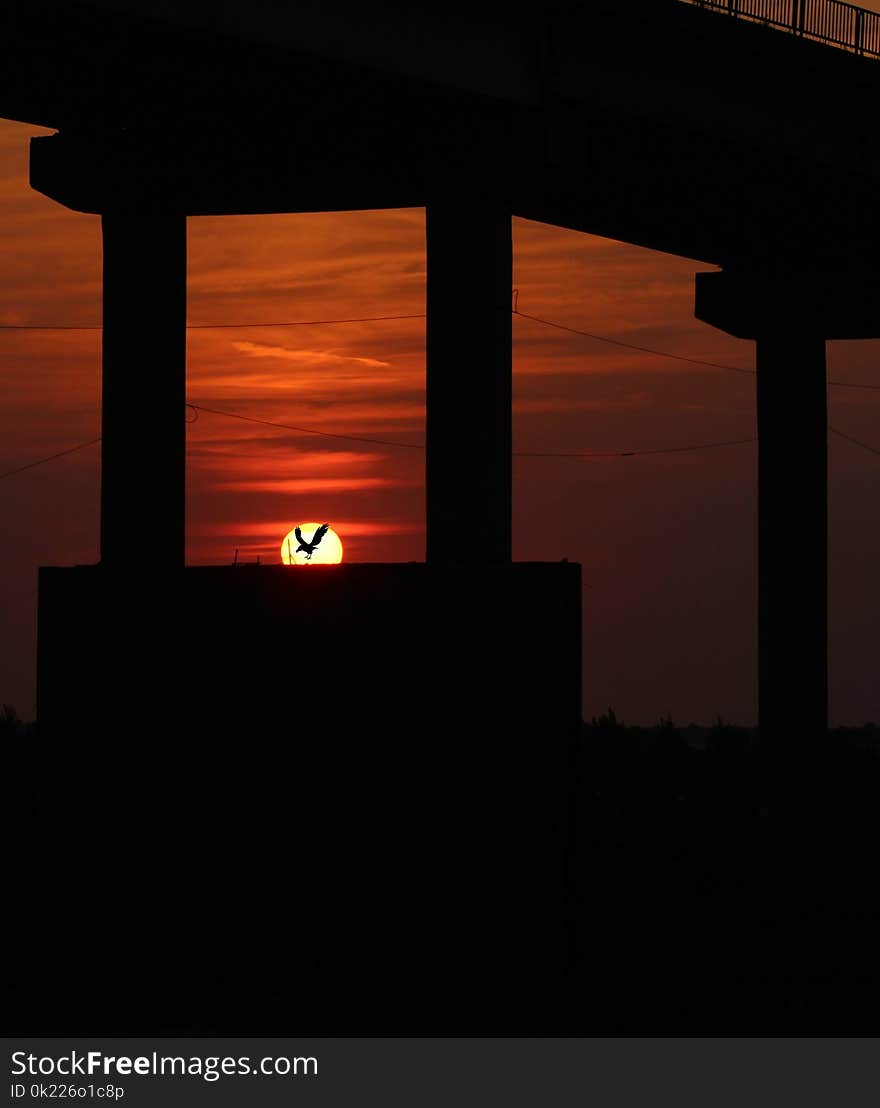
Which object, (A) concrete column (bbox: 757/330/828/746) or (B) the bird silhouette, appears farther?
(A) concrete column (bbox: 757/330/828/746)

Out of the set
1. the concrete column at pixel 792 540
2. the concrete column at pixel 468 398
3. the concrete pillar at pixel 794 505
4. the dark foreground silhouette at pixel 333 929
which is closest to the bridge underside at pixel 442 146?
the concrete column at pixel 468 398

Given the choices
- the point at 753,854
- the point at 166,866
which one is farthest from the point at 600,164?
the point at 753,854

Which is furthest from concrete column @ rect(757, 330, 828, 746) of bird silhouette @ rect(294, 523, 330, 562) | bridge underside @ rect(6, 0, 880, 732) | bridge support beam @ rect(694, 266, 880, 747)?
bird silhouette @ rect(294, 523, 330, 562)

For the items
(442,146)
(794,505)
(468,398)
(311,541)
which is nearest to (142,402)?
(311,541)

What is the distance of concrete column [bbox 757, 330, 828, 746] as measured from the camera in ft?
181

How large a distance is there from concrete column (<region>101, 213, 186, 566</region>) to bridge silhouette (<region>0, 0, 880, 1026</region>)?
0.17 ft

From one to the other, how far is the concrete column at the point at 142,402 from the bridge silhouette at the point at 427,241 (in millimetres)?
51

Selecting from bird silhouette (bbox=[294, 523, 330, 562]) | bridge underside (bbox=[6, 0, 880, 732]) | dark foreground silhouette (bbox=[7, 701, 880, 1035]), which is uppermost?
bridge underside (bbox=[6, 0, 880, 732])

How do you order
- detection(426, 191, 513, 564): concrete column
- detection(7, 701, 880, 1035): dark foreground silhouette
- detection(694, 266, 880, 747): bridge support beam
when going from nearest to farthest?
detection(7, 701, 880, 1035): dark foreground silhouette
detection(426, 191, 513, 564): concrete column
detection(694, 266, 880, 747): bridge support beam

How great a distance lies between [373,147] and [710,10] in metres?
6.45

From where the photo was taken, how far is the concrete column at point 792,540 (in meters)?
55.2

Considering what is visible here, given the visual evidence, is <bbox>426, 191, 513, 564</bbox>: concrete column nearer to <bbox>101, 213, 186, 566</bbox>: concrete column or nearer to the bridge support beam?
<bbox>101, 213, 186, 566</bbox>: concrete column

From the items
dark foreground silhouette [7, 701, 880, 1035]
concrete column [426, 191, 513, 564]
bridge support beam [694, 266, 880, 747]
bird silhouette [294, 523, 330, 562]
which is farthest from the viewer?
bridge support beam [694, 266, 880, 747]

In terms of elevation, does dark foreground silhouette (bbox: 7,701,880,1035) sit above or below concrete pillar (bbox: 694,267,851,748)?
below
